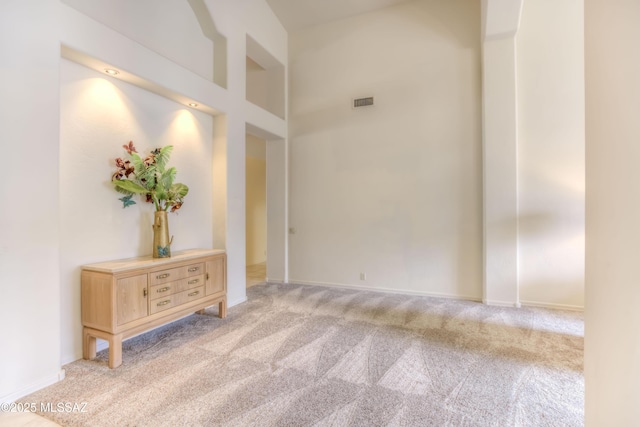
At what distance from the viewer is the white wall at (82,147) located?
85.1 inches

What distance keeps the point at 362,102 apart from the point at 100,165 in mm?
4008

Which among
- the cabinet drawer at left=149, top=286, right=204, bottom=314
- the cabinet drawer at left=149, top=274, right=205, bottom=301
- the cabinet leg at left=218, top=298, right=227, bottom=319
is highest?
the cabinet drawer at left=149, top=274, right=205, bottom=301

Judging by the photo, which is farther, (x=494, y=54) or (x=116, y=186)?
(x=494, y=54)

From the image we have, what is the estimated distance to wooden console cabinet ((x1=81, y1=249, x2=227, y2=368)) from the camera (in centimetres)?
257

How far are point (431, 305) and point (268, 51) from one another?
506 centimetres

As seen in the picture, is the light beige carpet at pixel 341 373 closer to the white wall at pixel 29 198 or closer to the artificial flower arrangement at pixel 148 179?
the white wall at pixel 29 198

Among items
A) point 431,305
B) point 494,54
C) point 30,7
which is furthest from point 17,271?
point 494,54

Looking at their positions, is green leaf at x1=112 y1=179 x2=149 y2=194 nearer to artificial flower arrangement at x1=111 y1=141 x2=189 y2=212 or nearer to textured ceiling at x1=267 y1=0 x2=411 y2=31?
artificial flower arrangement at x1=111 y1=141 x2=189 y2=212

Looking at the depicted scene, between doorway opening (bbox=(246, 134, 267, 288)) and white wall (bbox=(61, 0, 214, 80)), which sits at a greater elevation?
white wall (bbox=(61, 0, 214, 80))

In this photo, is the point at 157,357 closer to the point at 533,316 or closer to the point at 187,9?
the point at 187,9

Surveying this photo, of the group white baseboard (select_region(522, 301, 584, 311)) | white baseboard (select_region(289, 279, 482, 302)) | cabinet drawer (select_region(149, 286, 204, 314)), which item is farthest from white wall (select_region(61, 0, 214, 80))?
white baseboard (select_region(522, 301, 584, 311))

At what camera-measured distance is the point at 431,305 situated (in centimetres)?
429

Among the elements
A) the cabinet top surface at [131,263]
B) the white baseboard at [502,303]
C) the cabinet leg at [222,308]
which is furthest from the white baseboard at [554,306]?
the cabinet top surface at [131,263]

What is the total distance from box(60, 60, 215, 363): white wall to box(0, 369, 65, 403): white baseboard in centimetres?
33
